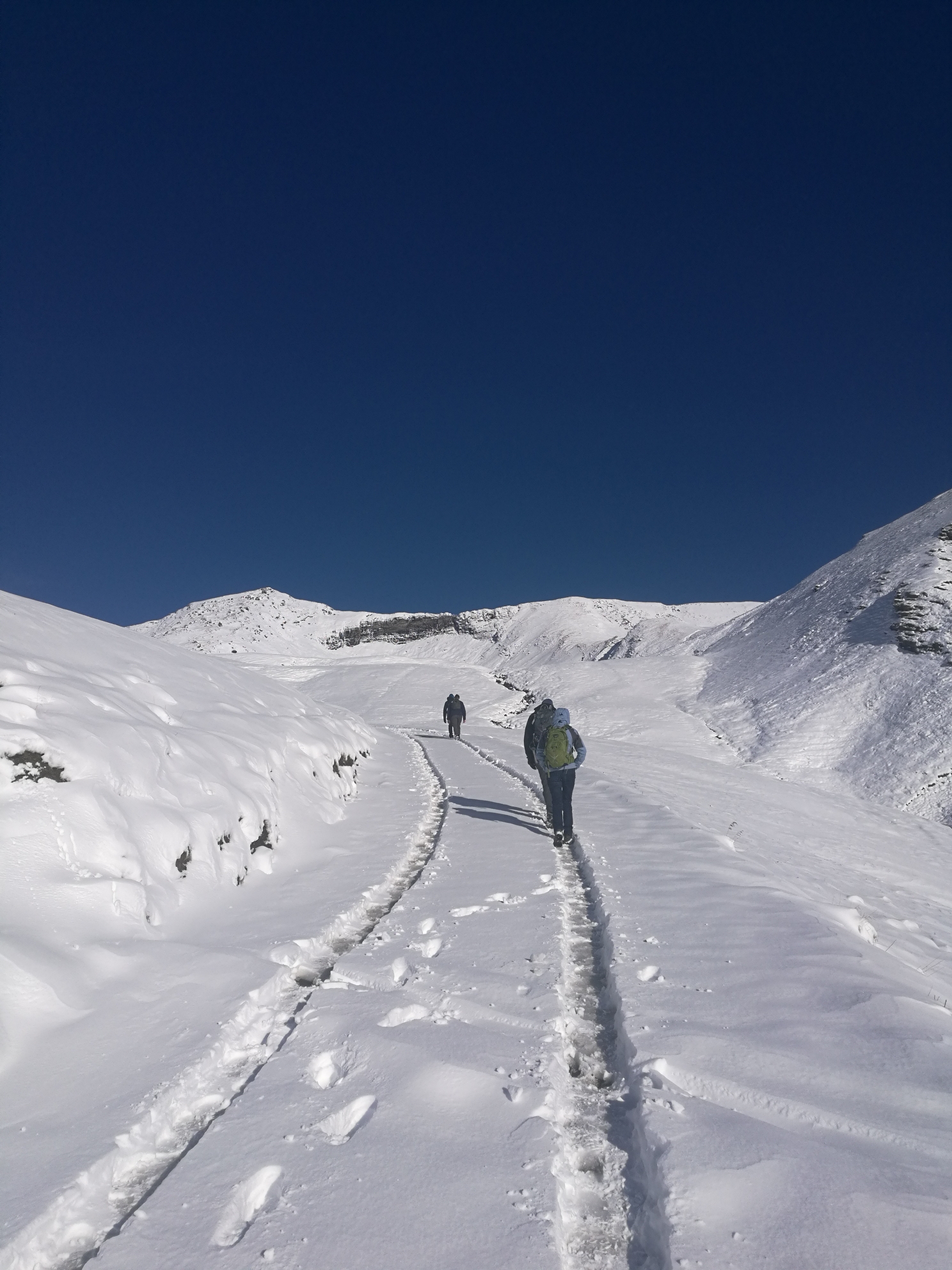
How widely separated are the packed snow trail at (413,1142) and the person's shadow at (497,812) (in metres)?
4.92

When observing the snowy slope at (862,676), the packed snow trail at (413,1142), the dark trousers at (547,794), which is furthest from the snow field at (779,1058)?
the snowy slope at (862,676)

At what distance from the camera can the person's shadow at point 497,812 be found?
391 inches

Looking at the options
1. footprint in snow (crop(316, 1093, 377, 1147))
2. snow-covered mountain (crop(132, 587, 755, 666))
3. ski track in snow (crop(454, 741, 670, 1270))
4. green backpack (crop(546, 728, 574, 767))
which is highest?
snow-covered mountain (crop(132, 587, 755, 666))

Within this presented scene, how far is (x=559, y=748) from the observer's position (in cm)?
911

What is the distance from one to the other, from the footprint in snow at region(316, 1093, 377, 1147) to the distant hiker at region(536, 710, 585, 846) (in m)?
5.70

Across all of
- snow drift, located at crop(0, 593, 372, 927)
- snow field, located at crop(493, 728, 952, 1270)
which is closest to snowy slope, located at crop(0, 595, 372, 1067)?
snow drift, located at crop(0, 593, 372, 927)

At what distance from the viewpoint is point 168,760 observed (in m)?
6.80

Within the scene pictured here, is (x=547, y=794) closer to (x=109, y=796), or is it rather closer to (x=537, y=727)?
(x=537, y=727)

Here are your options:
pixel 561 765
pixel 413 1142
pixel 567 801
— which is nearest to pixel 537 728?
pixel 561 765

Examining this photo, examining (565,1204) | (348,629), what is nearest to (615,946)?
(565,1204)

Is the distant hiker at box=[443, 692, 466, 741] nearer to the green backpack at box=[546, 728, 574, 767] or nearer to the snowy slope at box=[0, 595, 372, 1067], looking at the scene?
the snowy slope at box=[0, 595, 372, 1067]

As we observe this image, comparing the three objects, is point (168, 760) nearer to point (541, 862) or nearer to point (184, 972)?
point (184, 972)

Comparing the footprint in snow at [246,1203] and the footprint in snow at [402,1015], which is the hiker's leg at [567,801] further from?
the footprint in snow at [246,1203]

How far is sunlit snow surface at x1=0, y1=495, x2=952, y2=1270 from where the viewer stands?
2.52m
